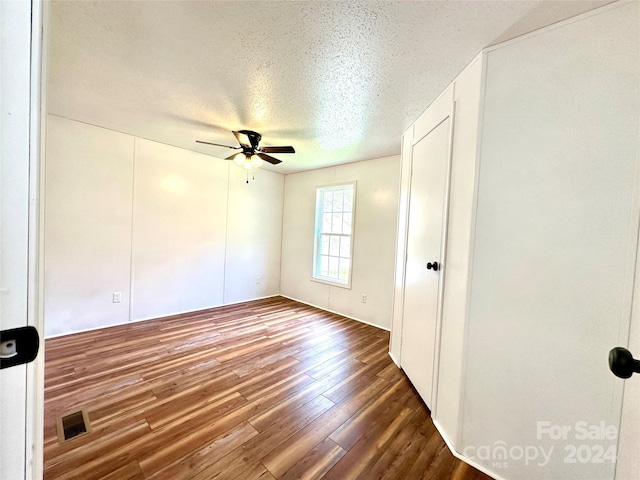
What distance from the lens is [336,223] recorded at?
4305 mm

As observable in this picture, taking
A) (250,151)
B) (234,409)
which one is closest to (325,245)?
(250,151)

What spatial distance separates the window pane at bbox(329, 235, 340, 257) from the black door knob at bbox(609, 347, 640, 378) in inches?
140

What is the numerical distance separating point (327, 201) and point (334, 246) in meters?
0.80

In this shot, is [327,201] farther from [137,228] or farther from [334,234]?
[137,228]

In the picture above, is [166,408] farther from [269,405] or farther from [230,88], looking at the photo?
[230,88]

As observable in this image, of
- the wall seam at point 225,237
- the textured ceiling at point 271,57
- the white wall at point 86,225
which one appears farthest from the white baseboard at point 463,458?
the white wall at point 86,225

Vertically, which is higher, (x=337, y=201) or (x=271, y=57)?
(x=271, y=57)

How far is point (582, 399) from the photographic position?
3.82 ft

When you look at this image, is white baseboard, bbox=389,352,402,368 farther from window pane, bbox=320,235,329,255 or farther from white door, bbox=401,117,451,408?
window pane, bbox=320,235,329,255

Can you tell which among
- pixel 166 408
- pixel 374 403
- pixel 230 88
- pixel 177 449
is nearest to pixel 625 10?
pixel 230 88

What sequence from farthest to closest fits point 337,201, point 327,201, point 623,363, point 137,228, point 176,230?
point 327,201 < point 337,201 < point 176,230 < point 137,228 < point 623,363

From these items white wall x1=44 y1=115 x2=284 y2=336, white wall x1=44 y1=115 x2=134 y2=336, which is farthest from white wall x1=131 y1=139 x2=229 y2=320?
white wall x1=44 y1=115 x2=134 y2=336

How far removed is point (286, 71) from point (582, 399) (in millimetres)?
2442

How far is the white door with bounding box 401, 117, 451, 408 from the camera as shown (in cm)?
184
